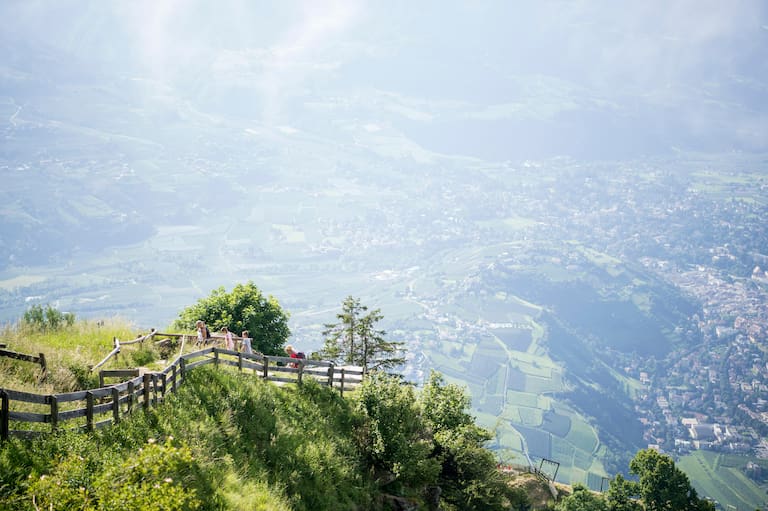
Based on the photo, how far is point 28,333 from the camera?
2323 centimetres

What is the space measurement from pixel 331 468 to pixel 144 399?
7.52 meters

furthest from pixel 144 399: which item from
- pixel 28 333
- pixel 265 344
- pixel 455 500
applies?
pixel 265 344

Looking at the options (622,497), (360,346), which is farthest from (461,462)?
(622,497)

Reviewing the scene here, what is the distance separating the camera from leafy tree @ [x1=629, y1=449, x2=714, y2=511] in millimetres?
58531

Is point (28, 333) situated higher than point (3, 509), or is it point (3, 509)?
point (28, 333)

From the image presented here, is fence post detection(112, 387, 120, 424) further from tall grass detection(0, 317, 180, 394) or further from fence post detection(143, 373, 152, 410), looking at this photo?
tall grass detection(0, 317, 180, 394)

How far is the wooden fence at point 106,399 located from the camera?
1307 centimetres

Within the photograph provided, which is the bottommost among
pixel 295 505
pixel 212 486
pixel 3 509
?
pixel 295 505

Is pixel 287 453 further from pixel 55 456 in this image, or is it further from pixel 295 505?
pixel 55 456

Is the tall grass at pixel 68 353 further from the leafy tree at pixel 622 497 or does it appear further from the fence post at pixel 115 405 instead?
the leafy tree at pixel 622 497

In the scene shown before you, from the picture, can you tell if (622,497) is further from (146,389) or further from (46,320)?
(146,389)

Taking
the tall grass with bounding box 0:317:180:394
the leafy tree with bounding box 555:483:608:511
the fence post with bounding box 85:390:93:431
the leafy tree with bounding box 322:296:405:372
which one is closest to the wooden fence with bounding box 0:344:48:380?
the tall grass with bounding box 0:317:180:394

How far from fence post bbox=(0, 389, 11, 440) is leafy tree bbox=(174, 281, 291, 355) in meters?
Answer: 30.3

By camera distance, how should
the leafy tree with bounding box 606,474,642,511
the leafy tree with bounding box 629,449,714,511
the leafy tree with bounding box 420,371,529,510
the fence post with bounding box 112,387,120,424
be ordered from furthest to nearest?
the leafy tree with bounding box 606,474,642,511, the leafy tree with bounding box 629,449,714,511, the leafy tree with bounding box 420,371,529,510, the fence post with bounding box 112,387,120,424
